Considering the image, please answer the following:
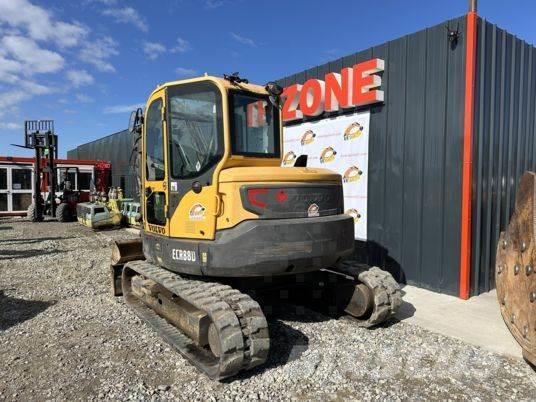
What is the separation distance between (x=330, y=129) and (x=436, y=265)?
3273 millimetres

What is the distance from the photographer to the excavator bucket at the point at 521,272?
387 centimetres

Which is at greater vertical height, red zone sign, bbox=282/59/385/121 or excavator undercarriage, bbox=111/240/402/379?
red zone sign, bbox=282/59/385/121

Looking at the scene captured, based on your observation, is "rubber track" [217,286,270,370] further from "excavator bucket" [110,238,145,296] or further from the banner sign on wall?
the banner sign on wall

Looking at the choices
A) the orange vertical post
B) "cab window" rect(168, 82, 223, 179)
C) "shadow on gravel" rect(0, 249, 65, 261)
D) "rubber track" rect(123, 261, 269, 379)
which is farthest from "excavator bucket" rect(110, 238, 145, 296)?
the orange vertical post

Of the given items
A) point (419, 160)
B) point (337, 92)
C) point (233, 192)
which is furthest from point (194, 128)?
point (337, 92)

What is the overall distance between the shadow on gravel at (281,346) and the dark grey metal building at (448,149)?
2.93 metres

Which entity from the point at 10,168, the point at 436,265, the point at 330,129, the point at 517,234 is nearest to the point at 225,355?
the point at 517,234

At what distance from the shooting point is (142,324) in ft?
17.7

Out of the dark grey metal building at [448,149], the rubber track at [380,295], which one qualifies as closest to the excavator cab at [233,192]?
the rubber track at [380,295]

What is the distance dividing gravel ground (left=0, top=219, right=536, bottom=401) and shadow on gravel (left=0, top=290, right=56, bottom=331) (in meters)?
0.01

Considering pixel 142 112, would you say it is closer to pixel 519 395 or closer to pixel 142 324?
pixel 142 324

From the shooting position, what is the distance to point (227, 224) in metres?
4.38

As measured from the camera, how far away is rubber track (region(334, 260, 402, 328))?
502cm

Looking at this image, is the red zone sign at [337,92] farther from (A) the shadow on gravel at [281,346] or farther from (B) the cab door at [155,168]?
(A) the shadow on gravel at [281,346]
